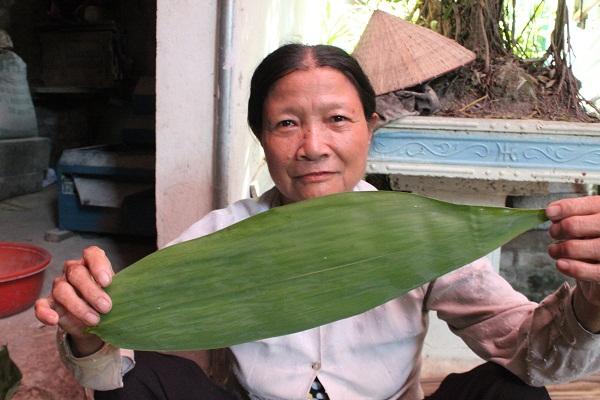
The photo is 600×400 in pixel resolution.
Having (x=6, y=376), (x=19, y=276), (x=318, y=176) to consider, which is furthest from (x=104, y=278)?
(x=19, y=276)

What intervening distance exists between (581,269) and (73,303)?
20.3 inches

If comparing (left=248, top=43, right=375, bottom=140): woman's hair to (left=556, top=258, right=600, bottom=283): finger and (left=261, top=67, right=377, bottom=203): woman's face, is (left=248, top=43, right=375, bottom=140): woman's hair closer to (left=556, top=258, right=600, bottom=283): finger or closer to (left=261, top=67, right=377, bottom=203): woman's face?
(left=261, top=67, right=377, bottom=203): woman's face

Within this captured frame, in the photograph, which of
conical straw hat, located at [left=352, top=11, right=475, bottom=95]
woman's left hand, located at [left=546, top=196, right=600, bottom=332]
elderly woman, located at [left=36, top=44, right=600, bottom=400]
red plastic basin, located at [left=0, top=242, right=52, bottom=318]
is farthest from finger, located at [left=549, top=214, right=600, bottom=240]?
red plastic basin, located at [left=0, top=242, right=52, bottom=318]

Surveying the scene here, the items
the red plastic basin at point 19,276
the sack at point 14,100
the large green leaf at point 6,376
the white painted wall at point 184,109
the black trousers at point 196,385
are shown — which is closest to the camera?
the black trousers at point 196,385

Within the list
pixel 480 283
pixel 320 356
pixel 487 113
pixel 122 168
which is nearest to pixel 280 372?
pixel 320 356

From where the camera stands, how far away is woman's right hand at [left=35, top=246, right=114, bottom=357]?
52 centimetres

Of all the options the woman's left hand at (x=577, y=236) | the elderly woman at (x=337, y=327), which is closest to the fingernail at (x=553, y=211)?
the woman's left hand at (x=577, y=236)

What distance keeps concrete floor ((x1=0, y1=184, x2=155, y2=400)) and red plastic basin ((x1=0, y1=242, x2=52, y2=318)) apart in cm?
6

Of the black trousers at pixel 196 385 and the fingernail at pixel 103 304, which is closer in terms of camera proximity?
the fingernail at pixel 103 304

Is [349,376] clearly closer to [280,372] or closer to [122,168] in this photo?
[280,372]

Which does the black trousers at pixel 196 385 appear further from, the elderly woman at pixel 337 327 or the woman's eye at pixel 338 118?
the woman's eye at pixel 338 118

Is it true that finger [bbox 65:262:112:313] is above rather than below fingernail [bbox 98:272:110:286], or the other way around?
below

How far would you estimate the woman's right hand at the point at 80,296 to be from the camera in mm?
521

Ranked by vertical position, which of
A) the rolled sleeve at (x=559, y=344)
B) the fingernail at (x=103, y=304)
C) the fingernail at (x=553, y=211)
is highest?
the fingernail at (x=553, y=211)
